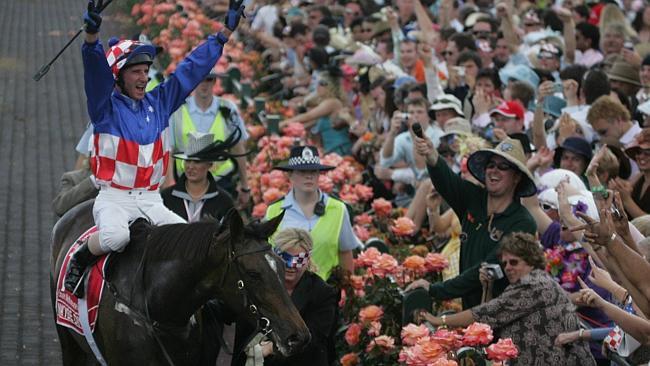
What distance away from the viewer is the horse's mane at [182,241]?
23.1 ft

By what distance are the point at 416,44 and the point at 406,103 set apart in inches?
138

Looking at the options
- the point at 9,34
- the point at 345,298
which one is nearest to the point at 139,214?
the point at 345,298

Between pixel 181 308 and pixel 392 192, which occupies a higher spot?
pixel 181 308

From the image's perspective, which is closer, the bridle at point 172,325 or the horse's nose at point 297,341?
the horse's nose at point 297,341

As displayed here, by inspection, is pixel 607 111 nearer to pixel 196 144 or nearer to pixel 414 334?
pixel 196 144

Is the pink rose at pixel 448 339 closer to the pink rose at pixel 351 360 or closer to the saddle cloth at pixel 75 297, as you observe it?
the pink rose at pixel 351 360

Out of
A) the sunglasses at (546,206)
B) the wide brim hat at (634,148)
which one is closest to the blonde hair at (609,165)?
the wide brim hat at (634,148)

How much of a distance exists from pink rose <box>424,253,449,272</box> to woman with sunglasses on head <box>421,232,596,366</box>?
1078 mm

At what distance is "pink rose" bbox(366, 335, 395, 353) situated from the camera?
26.5ft

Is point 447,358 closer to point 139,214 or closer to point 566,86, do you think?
point 139,214

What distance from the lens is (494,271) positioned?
812cm

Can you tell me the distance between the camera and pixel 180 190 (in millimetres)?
9938

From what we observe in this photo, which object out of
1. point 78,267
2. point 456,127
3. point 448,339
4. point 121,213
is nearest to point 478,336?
point 448,339

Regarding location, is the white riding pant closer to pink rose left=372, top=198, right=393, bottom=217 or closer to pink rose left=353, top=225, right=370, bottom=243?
pink rose left=353, top=225, right=370, bottom=243
